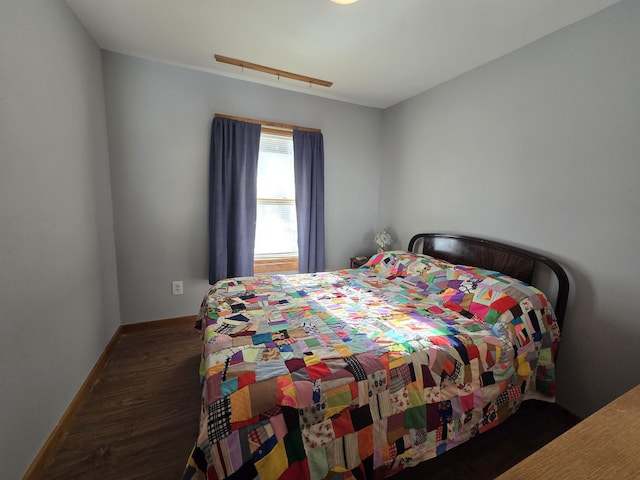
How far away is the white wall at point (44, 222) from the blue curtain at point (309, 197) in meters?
1.78

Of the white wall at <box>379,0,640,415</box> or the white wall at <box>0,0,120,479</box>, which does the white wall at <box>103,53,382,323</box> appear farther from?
the white wall at <box>379,0,640,415</box>

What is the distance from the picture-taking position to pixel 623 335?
1.53 m

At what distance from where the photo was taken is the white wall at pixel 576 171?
4.94 feet

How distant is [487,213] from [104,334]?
330 cm

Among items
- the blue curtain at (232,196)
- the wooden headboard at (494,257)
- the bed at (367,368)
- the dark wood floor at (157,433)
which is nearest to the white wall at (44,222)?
the dark wood floor at (157,433)

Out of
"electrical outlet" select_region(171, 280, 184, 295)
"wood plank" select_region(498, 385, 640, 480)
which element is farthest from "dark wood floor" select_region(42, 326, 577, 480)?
"wood plank" select_region(498, 385, 640, 480)

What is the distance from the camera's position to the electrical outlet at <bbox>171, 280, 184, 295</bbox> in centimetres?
268

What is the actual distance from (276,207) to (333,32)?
1714mm

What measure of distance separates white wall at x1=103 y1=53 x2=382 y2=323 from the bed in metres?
0.92

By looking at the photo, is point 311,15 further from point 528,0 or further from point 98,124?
point 98,124

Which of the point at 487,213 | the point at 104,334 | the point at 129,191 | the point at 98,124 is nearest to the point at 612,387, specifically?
the point at 487,213

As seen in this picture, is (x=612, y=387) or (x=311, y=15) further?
(x=311, y=15)

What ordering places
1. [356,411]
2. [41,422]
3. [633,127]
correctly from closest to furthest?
1. [356,411]
2. [41,422]
3. [633,127]

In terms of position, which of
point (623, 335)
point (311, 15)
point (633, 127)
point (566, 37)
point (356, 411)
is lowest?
point (356, 411)
